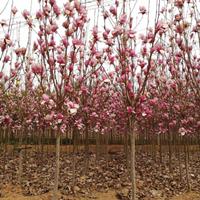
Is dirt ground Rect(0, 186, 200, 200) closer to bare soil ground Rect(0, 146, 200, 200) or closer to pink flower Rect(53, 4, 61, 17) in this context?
bare soil ground Rect(0, 146, 200, 200)

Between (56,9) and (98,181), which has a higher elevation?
(56,9)

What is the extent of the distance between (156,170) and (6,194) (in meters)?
3.55

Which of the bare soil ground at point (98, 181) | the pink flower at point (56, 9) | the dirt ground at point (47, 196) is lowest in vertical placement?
the dirt ground at point (47, 196)

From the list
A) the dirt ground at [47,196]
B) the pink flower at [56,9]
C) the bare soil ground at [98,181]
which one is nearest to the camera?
the pink flower at [56,9]

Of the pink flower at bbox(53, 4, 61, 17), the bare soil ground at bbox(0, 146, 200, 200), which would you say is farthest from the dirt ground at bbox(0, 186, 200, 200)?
the pink flower at bbox(53, 4, 61, 17)

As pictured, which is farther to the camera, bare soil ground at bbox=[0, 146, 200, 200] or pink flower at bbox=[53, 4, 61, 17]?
bare soil ground at bbox=[0, 146, 200, 200]

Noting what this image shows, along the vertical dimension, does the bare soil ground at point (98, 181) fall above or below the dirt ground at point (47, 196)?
above

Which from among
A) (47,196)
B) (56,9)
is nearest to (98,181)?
(47,196)

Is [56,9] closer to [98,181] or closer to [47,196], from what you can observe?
[47,196]

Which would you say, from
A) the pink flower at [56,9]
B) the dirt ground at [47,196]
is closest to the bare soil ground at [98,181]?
the dirt ground at [47,196]

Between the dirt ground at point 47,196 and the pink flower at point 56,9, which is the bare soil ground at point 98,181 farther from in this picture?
the pink flower at point 56,9

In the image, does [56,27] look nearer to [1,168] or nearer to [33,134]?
[1,168]

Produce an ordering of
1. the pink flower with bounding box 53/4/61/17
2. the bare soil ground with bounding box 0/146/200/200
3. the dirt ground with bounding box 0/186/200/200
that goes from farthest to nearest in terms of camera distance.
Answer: the bare soil ground with bounding box 0/146/200/200 → the dirt ground with bounding box 0/186/200/200 → the pink flower with bounding box 53/4/61/17

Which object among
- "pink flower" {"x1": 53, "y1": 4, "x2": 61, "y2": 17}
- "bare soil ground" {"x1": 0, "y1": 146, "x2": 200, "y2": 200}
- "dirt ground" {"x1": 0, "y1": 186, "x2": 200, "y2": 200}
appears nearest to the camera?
"pink flower" {"x1": 53, "y1": 4, "x2": 61, "y2": 17}
